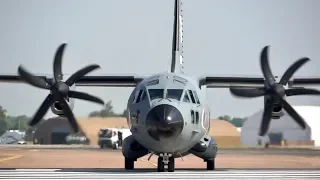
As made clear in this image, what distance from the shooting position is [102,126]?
70.1 m

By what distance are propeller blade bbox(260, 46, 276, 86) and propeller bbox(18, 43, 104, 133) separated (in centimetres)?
701

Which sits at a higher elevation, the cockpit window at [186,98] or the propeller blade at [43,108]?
the cockpit window at [186,98]

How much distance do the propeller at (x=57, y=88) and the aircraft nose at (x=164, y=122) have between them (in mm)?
5969

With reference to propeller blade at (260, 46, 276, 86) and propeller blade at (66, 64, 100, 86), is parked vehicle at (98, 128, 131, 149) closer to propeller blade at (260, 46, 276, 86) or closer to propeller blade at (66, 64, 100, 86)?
propeller blade at (66, 64, 100, 86)

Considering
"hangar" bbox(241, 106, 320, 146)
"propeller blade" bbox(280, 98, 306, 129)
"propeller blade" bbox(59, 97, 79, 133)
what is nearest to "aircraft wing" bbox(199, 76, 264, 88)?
"propeller blade" bbox(280, 98, 306, 129)

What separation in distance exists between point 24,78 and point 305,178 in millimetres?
12473

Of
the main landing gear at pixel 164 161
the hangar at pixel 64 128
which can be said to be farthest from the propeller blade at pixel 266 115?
the hangar at pixel 64 128

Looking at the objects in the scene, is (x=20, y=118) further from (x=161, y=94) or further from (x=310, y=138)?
(x=161, y=94)

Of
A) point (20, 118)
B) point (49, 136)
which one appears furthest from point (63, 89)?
point (20, 118)

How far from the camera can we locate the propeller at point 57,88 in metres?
25.6

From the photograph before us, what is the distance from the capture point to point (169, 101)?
21375 mm

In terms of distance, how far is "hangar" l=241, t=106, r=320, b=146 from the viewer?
293 ft

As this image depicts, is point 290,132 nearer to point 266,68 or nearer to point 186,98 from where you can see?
point 266,68

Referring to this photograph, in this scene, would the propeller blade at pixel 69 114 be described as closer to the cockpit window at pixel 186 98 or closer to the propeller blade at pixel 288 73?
the cockpit window at pixel 186 98
